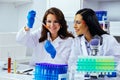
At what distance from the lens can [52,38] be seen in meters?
2.04

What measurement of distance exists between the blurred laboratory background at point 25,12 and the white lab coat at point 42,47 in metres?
0.51

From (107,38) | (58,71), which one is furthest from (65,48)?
(58,71)

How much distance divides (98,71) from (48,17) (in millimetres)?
826

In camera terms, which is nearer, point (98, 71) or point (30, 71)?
point (98, 71)

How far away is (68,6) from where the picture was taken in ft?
9.13

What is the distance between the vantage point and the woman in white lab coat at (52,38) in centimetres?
193

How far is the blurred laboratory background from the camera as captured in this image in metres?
2.51

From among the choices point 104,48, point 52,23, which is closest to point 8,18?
point 52,23

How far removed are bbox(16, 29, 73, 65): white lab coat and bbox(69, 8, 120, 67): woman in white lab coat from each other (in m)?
0.12

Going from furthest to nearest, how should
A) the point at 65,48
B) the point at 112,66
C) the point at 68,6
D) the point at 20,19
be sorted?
1. the point at 20,19
2. the point at 68,6
3. the point at 65,48
4. the point at 112,66

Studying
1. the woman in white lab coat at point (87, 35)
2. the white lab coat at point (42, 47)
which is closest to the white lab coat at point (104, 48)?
the woman in white lab coat at point (87, 35)

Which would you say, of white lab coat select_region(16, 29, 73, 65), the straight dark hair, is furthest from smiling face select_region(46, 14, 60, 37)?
the straight dark hair

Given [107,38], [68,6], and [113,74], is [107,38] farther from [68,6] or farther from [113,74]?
[68,6]

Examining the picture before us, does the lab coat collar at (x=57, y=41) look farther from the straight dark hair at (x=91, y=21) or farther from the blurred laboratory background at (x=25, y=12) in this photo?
the blurred laboratory background at (x=25, y=12)
